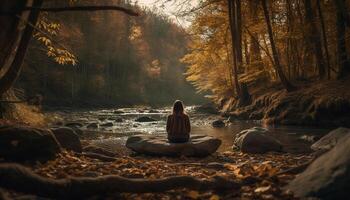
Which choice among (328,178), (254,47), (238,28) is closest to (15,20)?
(328,178)

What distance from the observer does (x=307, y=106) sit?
910 inches

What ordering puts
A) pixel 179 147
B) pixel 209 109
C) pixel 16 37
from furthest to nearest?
pixel 209 109 < pixel 179 147 < pixel 16 37

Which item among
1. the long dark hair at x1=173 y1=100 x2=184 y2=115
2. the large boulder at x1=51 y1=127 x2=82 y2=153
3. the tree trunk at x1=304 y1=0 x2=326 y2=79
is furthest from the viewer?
the tree trunk at x1=304 y1=0 x2=326 y2=79

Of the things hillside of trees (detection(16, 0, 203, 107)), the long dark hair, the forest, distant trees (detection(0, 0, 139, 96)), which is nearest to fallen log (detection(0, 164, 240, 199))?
the forest

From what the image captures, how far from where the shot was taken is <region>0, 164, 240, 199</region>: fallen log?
5.30 meters

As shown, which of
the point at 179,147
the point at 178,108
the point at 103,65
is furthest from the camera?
the point at 103,65

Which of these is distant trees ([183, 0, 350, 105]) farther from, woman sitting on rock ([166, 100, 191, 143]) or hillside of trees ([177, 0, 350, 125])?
woman sitting on rock ([166, 100, 191, 143])

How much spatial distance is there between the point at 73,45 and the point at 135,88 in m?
20.0

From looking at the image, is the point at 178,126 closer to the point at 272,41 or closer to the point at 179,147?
the point at 179,147

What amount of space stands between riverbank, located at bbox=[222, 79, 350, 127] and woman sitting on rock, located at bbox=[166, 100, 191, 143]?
9704 millimetres

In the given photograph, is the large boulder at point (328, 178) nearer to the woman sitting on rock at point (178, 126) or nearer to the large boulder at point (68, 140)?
the large boulder at point (68, 140)

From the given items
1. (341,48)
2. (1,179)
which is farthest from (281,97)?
(1,179)

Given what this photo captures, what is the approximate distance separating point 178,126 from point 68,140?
3.14m

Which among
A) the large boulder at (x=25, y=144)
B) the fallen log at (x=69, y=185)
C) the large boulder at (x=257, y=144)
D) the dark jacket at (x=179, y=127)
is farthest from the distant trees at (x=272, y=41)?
the fallen log at (x=69, y=185)
